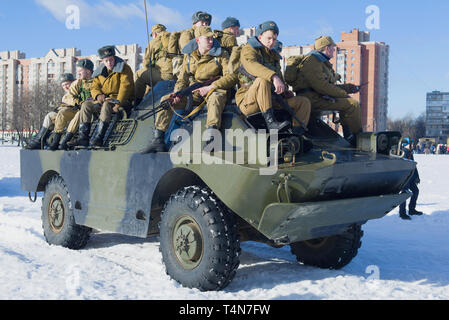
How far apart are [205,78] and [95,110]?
73.8 inches

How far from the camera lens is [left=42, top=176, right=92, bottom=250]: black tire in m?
7.04

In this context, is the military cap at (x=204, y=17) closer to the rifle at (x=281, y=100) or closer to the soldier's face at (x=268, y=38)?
the soldier's face at (x=268, y=38)

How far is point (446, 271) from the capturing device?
6004 millimetres

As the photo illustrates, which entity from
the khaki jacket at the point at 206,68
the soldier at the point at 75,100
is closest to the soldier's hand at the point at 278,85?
the khaki jacket at the point at 206,68

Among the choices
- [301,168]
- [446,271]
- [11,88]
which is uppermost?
[11,88]

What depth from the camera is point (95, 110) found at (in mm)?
7121

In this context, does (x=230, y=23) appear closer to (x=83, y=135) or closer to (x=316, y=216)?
(x=83, y=135)

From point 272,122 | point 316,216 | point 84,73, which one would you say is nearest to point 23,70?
point 84,73

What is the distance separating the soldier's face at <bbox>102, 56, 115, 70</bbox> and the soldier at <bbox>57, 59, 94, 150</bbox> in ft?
2.16

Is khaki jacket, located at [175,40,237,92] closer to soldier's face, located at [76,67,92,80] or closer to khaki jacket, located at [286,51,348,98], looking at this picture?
khaki jacket, located at [286,51,348,98]

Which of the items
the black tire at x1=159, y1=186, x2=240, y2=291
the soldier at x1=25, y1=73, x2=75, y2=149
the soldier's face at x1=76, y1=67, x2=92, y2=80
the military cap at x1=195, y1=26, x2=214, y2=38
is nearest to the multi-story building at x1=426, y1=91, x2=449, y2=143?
the soldier's face at x1=76, y1=67, x2=92, y2=80

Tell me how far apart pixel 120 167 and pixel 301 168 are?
222 centimetres
